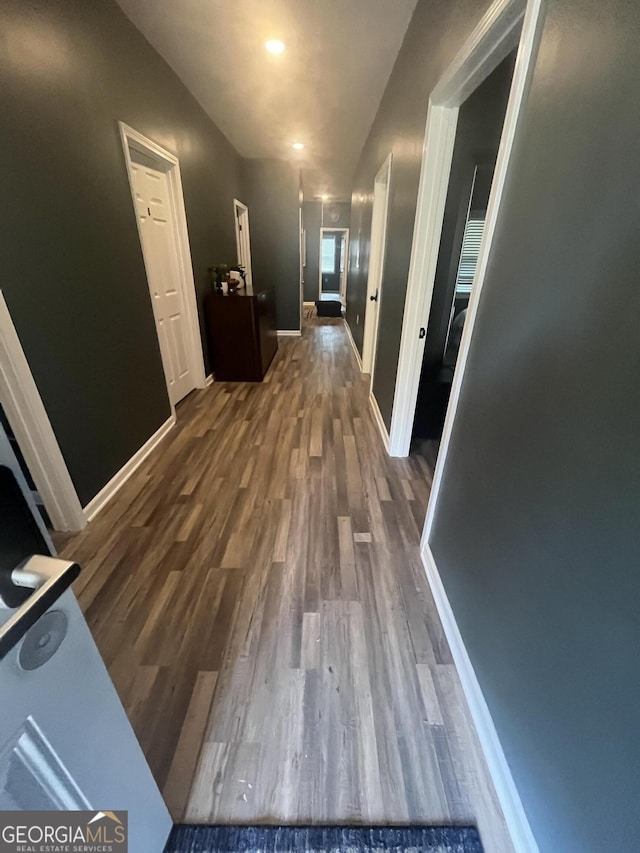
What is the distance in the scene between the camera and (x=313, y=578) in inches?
62.1

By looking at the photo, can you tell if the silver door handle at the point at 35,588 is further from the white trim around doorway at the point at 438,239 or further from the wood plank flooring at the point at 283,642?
the white trim around doorway at the point at 438,239

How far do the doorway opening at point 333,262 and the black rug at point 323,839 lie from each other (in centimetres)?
985

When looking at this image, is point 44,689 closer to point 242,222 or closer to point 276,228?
point 242,222

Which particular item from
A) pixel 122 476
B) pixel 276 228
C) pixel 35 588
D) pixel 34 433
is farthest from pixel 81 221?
pixel 276 228

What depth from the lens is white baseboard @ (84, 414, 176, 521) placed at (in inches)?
75.8

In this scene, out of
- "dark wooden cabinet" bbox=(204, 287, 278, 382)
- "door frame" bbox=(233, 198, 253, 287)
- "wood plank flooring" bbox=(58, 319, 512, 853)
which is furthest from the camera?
"door frame" bbox=(233, 198, 253, 287)

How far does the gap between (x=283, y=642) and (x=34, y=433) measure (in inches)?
56.3

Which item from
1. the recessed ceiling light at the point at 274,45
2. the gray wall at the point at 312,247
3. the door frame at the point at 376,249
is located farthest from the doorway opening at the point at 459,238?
the gray wall at the point at 312,247

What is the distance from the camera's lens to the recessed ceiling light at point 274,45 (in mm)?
2316

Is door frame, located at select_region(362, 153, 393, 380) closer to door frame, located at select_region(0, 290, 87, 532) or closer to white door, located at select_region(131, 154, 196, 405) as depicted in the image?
white door, located at select_region(131, 154, 196, 405)

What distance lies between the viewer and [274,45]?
2.36m

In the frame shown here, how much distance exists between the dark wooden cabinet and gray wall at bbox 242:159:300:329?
1.42 meters

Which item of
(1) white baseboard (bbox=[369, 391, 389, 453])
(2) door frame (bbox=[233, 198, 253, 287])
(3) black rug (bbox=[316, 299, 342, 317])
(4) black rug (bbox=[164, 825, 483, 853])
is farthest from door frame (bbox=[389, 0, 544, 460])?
(3) black rug (bbox=[316, 299, 342, 317])

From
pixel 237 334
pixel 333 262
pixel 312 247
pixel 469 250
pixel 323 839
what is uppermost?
pixel 312 247
